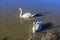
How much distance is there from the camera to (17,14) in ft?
20.0

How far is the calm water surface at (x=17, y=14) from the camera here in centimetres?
516

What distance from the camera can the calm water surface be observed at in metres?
5.16

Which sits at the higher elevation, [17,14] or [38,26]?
[17,14]

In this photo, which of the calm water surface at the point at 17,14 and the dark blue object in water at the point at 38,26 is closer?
the calm water surface at the point at 17,14

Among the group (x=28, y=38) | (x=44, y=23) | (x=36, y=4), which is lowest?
(x=28, y=38)

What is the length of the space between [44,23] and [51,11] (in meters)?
0.81

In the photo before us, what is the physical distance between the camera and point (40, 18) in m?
5.92

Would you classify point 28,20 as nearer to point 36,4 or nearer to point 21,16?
point 21,16

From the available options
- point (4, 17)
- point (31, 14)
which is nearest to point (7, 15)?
point (4, 17)

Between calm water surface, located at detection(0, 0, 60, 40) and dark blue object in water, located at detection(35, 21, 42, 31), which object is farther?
dark blue object in water, located at detection(35, 21, 42, 31)

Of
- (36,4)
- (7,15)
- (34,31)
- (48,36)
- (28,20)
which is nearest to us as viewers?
(48,36)

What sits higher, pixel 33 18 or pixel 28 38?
pixel 33 18

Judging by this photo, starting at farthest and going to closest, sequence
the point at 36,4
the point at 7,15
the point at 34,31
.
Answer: the point at 36,4 < the point at 7,15 < the point at 34,31

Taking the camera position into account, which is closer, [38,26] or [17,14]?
[38,26]
